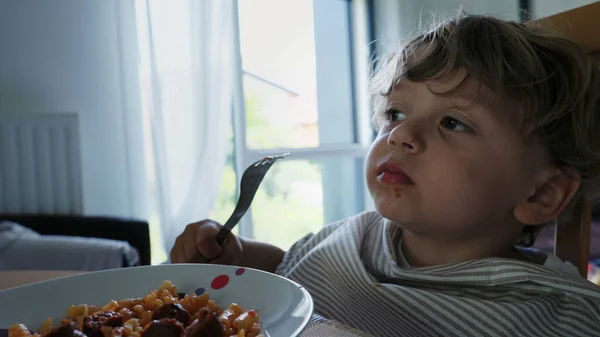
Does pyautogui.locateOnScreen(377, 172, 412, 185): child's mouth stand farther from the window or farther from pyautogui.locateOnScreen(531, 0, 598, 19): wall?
the window

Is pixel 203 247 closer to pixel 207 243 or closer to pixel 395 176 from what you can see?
pixel 207 243

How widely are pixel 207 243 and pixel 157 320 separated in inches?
14.8

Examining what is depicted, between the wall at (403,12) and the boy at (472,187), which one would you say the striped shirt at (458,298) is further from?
A: the wall at (403,12)

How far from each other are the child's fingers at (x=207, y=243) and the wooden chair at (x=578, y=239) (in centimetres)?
62

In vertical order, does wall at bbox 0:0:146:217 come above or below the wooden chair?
above

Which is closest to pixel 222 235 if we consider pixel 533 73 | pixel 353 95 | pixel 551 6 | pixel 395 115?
pixel 395 115

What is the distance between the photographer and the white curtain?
5.66 ft

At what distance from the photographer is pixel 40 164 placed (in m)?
1.53

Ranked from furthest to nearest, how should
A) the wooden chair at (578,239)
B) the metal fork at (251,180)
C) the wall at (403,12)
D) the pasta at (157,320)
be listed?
the wall at (403,12) < the wooden chair at (578,239) < the metal fork at (251,180) < the pasta at (157,320)

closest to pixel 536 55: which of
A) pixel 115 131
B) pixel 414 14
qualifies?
pixel 115 131

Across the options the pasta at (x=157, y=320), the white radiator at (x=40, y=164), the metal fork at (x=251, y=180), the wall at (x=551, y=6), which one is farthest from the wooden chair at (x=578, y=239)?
the white radiator at (x=40, y=164)

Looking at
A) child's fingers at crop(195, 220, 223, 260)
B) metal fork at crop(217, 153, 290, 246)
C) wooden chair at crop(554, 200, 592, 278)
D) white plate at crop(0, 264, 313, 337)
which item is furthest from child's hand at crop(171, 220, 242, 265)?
wooden chair at crop(554, 200, 592, 278)

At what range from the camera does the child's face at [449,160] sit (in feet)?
2.13

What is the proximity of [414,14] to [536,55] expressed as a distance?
1.69 meters
